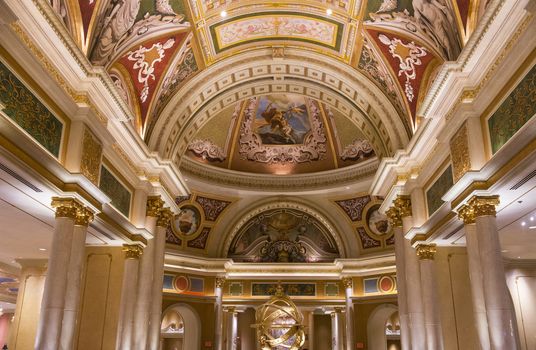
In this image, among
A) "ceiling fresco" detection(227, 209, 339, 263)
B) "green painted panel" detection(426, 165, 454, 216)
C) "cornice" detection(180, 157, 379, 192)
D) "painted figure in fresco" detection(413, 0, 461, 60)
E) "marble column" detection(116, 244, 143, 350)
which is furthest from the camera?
"ceiling fresco" detection(227, 209, 339, 263)

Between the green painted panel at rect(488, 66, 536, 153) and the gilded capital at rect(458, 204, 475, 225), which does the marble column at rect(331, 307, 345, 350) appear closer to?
the gilded capital at rect(458, 204, 475, 225)

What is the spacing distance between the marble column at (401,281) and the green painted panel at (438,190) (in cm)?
156

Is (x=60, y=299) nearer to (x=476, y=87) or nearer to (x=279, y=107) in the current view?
(x=476, y=87)

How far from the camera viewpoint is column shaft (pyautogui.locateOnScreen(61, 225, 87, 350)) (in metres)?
9.27

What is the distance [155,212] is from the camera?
14.1 m

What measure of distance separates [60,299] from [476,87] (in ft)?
27.3

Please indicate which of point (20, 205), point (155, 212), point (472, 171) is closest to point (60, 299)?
point (20, 205)

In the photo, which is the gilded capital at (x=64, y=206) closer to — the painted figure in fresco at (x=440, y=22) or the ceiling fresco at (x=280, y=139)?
the painted figure in fresco at (x=440, y=22)

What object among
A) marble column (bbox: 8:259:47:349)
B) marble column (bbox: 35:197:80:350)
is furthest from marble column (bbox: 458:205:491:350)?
marble column (bbox: 8:259:47:349)

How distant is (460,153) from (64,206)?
7.51 metres

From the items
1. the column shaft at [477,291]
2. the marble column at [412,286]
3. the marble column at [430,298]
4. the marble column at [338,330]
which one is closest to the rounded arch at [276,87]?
the marble column at [412,286]

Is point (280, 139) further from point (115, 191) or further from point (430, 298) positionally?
point (430, 298)

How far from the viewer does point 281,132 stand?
Answer: 24141 mm

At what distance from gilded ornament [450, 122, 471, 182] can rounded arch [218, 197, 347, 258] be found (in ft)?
47.9
